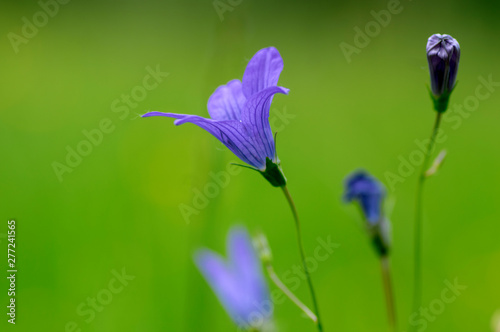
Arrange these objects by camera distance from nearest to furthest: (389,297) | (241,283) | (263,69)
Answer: (263,69) → (389,297) → (241,283)

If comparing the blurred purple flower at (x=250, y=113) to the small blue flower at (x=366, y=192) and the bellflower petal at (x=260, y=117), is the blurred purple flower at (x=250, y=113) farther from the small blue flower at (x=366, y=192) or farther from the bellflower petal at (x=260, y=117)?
the small blue flower at (x=366, y=192)

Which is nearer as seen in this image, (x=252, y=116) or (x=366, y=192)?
(x=252, y=116)

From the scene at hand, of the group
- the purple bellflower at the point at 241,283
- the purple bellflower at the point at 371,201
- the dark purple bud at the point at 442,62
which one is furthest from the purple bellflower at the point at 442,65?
the purple bellflower at the point at 241,283

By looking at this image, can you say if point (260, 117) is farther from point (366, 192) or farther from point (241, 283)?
point (241, 283)

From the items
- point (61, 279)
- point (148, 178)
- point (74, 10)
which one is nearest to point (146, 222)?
point (148, 178)

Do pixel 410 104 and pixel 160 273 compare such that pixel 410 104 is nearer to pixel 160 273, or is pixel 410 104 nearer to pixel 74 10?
pixel 160 273

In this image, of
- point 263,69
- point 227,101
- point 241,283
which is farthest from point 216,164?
point 263,69

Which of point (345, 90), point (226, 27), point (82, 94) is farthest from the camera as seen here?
point (345, 90)
